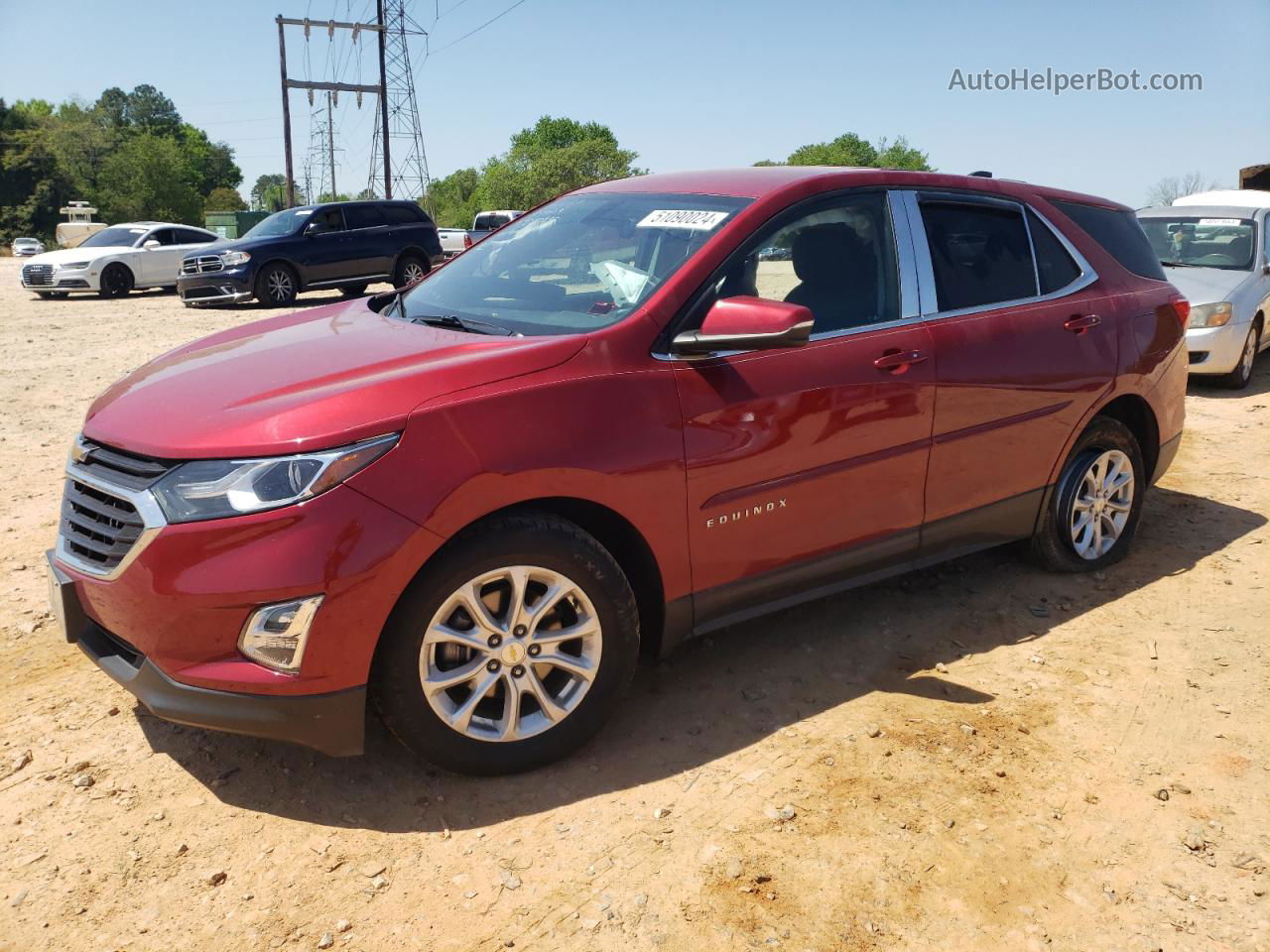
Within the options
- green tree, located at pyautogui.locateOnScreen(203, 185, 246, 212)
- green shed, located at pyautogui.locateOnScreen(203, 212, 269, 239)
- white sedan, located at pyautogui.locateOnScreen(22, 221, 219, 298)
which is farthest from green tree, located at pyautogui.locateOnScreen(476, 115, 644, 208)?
white sedan, located at pyautogui.locateOnScreen(22, 221, 219, 298)

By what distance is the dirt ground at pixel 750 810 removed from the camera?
2529 mm

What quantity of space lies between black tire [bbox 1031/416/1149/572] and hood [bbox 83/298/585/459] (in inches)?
102

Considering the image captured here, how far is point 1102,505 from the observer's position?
477 centimetres

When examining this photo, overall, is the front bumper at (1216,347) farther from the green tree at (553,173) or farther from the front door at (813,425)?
the green tree at (553,173)

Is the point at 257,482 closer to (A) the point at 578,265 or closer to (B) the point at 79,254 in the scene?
(A) the point at 578,265

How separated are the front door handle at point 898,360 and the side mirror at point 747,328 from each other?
61 centimetres

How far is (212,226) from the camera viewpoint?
189ft

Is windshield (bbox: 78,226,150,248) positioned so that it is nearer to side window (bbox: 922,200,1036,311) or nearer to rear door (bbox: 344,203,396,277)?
rear door (bbox: 344,203,396,277)

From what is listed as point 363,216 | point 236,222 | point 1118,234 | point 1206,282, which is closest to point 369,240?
point 363,216

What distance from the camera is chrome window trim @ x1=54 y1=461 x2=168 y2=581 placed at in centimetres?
265

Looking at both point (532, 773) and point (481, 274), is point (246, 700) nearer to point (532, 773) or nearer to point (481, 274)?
point (532, 773)

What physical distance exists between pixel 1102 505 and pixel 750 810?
273 centimetres

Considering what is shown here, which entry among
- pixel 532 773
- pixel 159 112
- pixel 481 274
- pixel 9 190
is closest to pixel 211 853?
pixel 532 773

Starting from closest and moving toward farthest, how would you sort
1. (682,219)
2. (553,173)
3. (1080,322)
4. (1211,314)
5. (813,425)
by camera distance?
(813,425) < (682,219) < (1080,322) < (1211,314) < (553,173)
